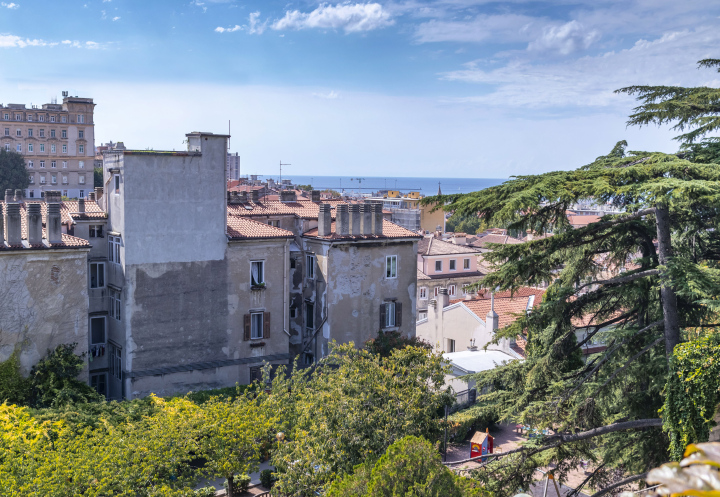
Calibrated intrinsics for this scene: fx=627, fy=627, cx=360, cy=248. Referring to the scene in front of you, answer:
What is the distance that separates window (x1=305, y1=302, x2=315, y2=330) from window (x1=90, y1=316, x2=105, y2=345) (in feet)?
38.3

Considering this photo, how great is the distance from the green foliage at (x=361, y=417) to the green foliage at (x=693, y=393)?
6.04 m

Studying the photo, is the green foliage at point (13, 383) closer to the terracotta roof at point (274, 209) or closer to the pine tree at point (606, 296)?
the terracotta roof at point (274, 209)

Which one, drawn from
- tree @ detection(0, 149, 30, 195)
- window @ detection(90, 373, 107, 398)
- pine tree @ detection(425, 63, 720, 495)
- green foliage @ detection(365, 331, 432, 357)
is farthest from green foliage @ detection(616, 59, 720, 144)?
tree @ detection(0, 149, 30, 195)

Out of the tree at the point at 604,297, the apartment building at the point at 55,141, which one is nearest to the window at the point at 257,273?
the tree at the point at 604,297

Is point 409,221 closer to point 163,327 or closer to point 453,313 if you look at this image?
point 453,313

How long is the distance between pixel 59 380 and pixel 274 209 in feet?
55.5

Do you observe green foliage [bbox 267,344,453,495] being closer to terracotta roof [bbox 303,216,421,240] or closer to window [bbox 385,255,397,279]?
terracotta roof [bbox 303,216,421,240]

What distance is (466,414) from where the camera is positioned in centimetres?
1648

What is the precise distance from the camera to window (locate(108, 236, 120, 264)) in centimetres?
3297

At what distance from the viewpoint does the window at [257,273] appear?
35.9 meters

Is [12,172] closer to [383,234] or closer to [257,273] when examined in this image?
[257,273]

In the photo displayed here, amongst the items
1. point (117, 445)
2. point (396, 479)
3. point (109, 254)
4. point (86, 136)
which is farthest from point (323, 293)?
point (86, 136)

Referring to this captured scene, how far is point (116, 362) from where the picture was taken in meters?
33.8

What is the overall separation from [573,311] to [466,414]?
4.04m
